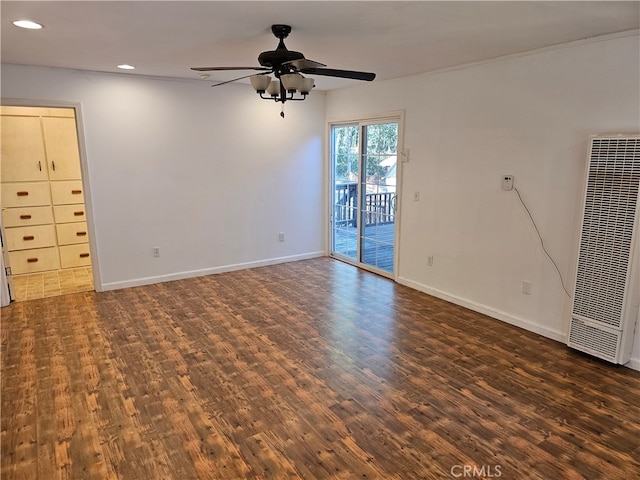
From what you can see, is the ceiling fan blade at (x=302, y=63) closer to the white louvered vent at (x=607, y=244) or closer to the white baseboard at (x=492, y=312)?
the white louvered vent at (x=607, y=244)

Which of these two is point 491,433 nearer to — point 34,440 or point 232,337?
point 232,337

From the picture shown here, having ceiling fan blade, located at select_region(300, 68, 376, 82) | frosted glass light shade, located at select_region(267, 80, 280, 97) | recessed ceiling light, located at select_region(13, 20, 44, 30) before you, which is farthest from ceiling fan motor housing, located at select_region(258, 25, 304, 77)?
recessed ceiling light, located at select_region(13, 20, 44, 30)

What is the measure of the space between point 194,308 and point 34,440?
208 cm

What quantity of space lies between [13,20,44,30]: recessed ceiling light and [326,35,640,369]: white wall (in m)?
3.45

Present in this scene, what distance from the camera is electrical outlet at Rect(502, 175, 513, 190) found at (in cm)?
381

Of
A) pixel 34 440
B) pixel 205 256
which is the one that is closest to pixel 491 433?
pixel 34 440

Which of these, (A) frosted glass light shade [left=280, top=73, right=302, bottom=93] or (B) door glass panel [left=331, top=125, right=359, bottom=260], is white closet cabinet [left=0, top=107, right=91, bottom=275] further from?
(A) frosted glass light shade [left=280, top=73, right=302, bottom=93]

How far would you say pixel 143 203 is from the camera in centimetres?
502

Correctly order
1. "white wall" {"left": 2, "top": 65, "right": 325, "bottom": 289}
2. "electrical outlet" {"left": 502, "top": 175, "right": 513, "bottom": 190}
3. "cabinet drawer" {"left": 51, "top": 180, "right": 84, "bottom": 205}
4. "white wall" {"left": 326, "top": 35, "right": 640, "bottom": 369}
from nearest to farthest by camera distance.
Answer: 1. "white wall" {"left": 326, "top": 35, "right": 640, "bottom": 369}
2. "electrical outlet" {"left": 502, "top": 175, "right": 513, "bottom": 190}
3. "white wall" {"left": 2, "top": 65, "right": 325, "bottom": 289}
4. "cabinet drawer" {"left": 51, "top": 180, "right": 84, "bottom": 205}

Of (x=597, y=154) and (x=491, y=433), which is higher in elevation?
(x=597, y=154)

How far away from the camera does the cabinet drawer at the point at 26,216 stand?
5430mm

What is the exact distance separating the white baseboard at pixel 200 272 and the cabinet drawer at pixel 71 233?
1318mm

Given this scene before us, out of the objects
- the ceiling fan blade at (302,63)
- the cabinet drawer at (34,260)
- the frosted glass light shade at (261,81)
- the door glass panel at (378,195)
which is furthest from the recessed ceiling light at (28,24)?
the cabinet drawer at (34,260)

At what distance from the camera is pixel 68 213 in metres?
5.83
